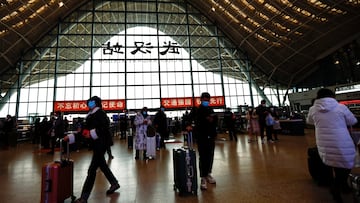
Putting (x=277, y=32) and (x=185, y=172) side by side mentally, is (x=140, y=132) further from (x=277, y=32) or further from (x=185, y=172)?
(x=277, y=32)

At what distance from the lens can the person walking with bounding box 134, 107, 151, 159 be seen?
5.32 meters

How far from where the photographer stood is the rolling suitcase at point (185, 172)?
2.48 metres

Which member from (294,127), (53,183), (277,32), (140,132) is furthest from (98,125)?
(277,32)

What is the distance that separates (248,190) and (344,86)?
60.3ft

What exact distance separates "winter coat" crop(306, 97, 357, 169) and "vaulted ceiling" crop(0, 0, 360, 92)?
1489 cm

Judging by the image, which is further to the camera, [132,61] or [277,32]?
[132,61]

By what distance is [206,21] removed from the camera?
21422 mm

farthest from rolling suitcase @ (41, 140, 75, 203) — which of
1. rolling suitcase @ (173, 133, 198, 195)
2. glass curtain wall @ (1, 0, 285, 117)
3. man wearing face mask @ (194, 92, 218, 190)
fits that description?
glass curtain wall @ (1, 0, 285, 117)

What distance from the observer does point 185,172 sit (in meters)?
2.50

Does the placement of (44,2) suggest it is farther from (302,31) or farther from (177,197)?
(302,31)

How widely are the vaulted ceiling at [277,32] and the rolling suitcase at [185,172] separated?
614 inches

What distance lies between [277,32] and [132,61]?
13803mm

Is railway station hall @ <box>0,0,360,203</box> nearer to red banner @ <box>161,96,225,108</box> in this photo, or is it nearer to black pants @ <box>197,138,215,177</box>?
red banner @ <box>161,96,225,108</box>

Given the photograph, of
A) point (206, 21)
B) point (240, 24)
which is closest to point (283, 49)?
A: point (240, 24)
